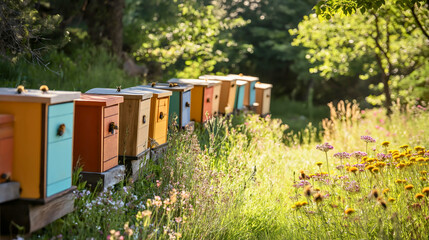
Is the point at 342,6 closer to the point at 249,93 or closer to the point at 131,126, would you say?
the point at 131,126

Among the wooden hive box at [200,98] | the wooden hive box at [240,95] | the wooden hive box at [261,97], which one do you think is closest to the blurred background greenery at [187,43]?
the wooden hive box at [200,98]

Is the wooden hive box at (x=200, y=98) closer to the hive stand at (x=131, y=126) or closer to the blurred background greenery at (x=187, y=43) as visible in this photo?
the blurred background greenery at (x=187, y=43)

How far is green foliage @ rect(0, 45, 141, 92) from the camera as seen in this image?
8.01m

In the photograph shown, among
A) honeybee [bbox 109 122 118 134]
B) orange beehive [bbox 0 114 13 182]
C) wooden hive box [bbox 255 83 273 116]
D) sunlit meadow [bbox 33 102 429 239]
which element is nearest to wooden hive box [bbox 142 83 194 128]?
sunlit meadow [bbox 33 102 429 239]

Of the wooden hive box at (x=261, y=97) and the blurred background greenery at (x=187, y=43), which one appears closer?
the blurred background greenery at (x=187, y=43)

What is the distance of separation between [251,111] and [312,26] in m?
5.47

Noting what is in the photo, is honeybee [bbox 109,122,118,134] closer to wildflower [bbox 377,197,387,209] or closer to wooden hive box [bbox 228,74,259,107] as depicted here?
wildflower [bbox 377,197,387,209]

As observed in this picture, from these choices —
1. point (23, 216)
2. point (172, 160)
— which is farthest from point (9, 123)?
point (172, 160)

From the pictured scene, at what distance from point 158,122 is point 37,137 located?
2431mm

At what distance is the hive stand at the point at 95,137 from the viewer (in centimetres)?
434

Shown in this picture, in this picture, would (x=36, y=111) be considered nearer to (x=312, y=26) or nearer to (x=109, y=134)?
(x=109, y=134)

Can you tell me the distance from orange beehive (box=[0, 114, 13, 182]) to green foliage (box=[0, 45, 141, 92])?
3.71 meters

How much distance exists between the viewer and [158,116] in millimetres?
5742

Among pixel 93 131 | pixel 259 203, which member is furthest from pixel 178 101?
pixel 93 131
